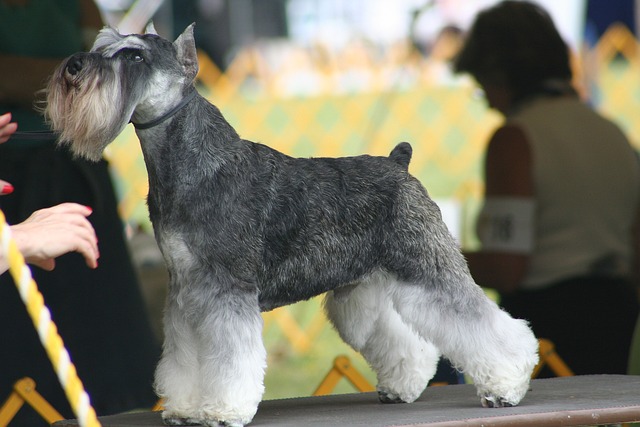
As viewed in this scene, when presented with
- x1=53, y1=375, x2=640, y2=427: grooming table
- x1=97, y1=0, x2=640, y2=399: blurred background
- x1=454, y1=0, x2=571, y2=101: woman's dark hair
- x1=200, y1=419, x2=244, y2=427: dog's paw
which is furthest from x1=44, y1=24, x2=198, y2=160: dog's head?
x1=97, y1=0, x2=640, y2=399: blurred background

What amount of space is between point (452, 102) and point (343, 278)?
9.72m

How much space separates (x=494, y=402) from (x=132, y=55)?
1249 millimetres

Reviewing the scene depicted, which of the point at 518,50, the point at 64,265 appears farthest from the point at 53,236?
the point at 518,50

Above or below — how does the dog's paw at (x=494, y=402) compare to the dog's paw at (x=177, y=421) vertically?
below

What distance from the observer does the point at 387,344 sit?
113 inches

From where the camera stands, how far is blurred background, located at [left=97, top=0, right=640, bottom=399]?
356 inches

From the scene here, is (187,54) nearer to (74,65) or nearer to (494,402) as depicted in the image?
(74,65)

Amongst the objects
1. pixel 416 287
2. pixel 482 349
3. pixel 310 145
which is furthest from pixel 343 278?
pixel 310 145

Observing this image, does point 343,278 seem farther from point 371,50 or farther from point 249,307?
point 371,50

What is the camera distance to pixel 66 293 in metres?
3.49

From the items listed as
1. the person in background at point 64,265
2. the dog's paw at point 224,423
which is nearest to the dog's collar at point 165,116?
the dog's paw at point 224,423

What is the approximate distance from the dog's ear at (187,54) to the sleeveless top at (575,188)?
187 centimetres

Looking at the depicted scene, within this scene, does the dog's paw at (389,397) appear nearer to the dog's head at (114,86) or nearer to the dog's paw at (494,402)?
the dog's paw at (494,402)

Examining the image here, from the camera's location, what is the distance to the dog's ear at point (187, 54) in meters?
2.34
